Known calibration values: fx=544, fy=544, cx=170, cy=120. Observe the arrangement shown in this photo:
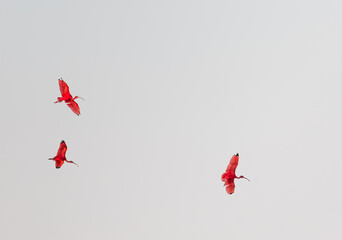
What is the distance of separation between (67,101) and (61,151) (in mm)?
1695

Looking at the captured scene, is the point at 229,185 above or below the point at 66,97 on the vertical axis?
below

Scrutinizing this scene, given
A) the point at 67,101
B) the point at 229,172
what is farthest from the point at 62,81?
the point at 229,172

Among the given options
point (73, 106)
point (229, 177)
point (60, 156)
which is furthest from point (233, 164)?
point (60, 156)

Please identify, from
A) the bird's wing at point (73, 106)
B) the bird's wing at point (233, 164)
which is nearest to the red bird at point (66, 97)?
the bird's wing at point (73, 106)

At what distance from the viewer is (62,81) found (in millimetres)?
17562

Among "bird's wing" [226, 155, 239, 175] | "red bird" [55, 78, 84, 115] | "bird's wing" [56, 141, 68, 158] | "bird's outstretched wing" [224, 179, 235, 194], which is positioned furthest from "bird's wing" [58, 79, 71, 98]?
"bird's outstretched wing" [224, 179, 235, 194]

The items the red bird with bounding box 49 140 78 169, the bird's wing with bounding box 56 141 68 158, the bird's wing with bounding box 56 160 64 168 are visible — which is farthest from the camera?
the bird's wing with bounding box 56 160 64 168

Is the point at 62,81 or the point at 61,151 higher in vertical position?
the point at 62,81

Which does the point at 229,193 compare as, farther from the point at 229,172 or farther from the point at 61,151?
the point at 61,151

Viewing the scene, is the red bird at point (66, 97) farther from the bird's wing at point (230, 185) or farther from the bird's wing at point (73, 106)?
the bird's wing at point (230, 185)

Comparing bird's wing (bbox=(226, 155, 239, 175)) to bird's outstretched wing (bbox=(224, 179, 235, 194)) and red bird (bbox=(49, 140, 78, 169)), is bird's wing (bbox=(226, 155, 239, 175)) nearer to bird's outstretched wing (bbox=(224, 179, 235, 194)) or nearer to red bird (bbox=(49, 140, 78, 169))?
bird's outstretched wing (bbox=(224, 179, 235, 194))

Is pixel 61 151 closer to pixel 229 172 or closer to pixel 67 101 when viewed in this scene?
pixel 67 101

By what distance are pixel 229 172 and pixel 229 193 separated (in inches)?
28.2

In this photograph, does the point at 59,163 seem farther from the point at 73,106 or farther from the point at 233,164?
the point at 233,164
